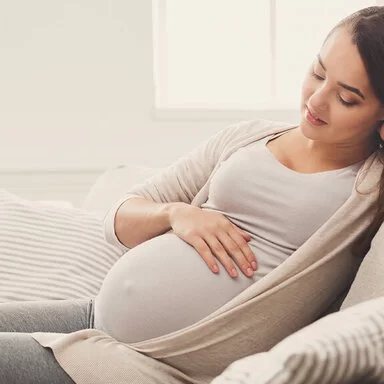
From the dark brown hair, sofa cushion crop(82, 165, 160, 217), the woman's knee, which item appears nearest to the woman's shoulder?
the dark brown hair

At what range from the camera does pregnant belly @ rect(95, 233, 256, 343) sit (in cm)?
114

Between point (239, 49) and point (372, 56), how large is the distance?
213 centimetres

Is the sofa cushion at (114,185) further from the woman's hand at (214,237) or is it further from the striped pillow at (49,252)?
the woman's hand at (214,237)

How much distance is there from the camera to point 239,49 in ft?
10.6

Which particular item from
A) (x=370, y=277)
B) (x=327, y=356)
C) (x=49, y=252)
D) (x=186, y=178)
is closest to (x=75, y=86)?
(x=49, y=252)

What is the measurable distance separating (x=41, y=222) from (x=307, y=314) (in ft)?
2.93

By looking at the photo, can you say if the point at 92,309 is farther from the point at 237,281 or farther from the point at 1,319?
the point at 237,281

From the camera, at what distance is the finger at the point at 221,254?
3.79 feet

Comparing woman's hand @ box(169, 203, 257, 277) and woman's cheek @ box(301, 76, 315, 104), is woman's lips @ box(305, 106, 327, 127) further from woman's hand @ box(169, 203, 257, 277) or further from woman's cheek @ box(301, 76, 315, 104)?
woman's hand @ box(169, 203, 257, 277)

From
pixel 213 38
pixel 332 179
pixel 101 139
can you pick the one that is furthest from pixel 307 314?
pixel 213 38

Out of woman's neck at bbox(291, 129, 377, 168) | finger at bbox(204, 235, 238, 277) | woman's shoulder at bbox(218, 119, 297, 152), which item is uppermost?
woman's shoulder at bbox(218, 119, 297, 152)

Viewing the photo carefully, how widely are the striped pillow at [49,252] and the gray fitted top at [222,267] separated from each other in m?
0.46

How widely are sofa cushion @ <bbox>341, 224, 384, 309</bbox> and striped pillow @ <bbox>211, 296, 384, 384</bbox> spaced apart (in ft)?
1.45

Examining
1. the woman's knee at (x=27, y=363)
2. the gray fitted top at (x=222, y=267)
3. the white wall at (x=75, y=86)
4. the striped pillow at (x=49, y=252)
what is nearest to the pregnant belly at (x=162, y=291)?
the gray fitted top at (x=222, y=267)
